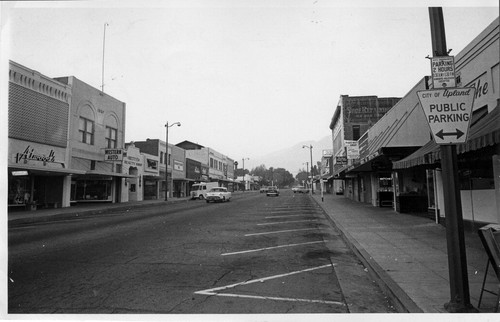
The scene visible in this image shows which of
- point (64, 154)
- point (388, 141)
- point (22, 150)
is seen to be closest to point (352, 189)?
point (388, 141)

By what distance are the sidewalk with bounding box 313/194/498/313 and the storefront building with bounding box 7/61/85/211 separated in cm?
1688

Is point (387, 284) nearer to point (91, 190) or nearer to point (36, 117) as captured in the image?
point (36, 117)

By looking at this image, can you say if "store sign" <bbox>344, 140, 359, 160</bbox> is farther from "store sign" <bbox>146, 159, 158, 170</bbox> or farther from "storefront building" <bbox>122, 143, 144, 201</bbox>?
"store sign" <bbox>146, 159, 158, 170</bbox>

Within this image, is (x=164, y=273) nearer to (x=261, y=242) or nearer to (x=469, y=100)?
(x=261, y=242)

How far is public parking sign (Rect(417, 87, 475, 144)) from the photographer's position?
4176 mm

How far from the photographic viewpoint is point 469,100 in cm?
422

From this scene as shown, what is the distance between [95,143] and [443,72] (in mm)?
27305

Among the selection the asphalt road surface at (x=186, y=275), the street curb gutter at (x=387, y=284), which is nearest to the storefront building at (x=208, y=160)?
the asphalt road surface at (x=186, y=275)

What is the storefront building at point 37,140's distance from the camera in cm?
1881

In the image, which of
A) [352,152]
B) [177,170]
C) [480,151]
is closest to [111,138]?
[177,170]

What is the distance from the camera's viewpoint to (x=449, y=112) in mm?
4254

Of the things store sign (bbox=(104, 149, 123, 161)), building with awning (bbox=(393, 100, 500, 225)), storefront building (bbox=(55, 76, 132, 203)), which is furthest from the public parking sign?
store sign (bbox=(104, 149, 123, 161))

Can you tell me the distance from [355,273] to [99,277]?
469 cm

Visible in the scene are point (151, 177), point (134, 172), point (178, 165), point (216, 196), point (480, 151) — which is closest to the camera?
point (480, 151)
